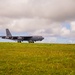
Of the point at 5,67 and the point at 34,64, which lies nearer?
the point at 5,67

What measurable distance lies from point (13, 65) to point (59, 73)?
539cm

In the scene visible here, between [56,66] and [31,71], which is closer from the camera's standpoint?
[31,71]

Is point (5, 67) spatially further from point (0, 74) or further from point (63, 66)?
point (63, 66)

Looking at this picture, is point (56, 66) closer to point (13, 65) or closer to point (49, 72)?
point (49, 72)

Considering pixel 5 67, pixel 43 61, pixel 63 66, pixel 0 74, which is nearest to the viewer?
pixel 0 74

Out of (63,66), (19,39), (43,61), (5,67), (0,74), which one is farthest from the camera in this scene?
(19,39)

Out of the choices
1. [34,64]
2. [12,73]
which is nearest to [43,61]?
[34,64]

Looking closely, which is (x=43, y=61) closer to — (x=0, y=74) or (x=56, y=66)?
(x=56, y=66)

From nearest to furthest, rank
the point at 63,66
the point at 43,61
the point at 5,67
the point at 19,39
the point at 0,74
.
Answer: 1. the point at 0,74
2. the point at 5,67
3. the point at 63,66
4. the point at 43,61
5. the point at 19,39

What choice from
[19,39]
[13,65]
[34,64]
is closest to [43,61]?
[34,64]

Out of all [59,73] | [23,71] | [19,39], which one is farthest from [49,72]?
[19,39]

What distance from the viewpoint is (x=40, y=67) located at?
73.3 feet

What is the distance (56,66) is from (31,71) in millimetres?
3590

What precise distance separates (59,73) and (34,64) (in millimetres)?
4216
